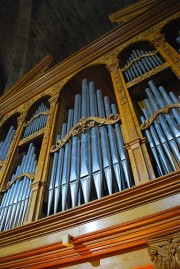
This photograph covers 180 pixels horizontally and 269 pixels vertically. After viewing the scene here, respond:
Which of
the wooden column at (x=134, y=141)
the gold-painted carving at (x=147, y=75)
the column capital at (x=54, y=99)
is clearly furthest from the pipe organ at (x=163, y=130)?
the column capital at (x=54, y=99)

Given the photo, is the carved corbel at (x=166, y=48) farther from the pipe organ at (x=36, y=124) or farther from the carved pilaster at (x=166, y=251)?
the carved pilaster at (x=166, y=251)

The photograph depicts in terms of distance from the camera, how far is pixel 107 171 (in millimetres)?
2805

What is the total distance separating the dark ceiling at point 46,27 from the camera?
989 centimetres

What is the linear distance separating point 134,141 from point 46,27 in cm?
959

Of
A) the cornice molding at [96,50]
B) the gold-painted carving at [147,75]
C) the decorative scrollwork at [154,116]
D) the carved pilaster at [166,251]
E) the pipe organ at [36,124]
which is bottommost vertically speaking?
the carved pilaster at [166,251]

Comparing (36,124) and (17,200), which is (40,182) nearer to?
(17,200)

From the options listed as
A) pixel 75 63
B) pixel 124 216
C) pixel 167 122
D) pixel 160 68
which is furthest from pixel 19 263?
pixel 75 63

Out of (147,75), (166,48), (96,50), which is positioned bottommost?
(147,75)

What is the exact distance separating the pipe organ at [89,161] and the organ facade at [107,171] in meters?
0.01

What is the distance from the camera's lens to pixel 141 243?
78.1 inches

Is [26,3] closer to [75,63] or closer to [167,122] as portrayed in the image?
[75,63]

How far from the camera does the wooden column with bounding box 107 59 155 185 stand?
2.53 m

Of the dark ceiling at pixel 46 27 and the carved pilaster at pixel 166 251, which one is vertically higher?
the dark ceiling at pixel 46 27

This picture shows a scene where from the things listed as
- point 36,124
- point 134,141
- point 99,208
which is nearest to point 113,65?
point 36,124
